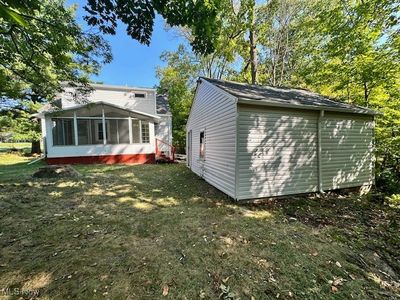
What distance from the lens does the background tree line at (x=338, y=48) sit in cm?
718

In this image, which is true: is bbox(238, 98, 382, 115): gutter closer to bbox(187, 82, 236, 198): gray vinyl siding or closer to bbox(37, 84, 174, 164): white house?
bbox(187, 82, 236, 198): gray vinyl siding

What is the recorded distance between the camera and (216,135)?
700cm

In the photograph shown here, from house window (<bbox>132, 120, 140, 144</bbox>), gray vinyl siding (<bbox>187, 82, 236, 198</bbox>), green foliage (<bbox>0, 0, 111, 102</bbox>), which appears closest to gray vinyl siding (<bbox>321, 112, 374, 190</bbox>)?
gray vinyl siding (<bbox>187, 82, 236, 198</bbox>)

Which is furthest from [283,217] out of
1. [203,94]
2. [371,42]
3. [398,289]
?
[371,42]

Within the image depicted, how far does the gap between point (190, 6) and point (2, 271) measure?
463 cm

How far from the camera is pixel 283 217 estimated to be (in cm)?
492

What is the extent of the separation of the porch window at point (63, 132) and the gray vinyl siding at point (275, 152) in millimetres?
11077

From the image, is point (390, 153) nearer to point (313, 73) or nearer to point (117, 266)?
point (313, 73)

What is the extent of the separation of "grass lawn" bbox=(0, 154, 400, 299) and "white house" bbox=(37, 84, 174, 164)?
6145mm

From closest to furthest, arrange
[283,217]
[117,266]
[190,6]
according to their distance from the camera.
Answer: [117,266] → [190,6] → [283,217]

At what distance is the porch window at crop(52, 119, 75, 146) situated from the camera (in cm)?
1188

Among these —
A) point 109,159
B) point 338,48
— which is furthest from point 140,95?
point 338,48

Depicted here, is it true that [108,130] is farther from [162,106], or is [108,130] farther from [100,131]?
[162,106]

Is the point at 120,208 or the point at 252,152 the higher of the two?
the point at 252,152
